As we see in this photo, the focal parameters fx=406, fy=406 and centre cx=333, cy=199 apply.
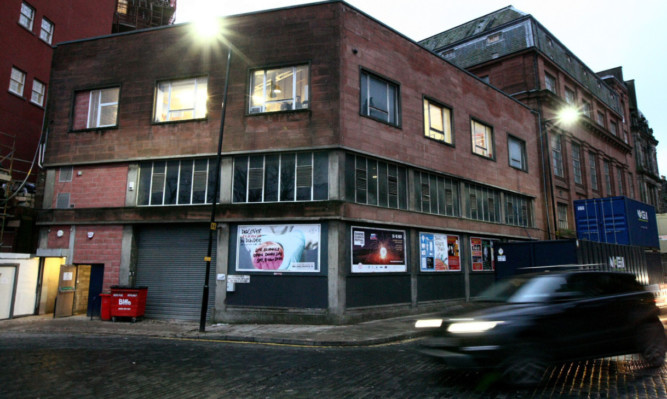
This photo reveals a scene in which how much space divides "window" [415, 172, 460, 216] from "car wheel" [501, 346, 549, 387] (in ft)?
40.0

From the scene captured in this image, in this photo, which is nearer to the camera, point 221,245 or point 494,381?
point 494,381

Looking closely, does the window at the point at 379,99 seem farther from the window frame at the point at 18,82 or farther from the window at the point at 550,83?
the window frame at the point at 18,82

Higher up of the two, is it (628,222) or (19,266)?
(628,222)

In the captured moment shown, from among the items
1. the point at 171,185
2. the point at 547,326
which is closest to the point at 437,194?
the point at 171,185

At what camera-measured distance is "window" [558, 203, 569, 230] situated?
1109 inches

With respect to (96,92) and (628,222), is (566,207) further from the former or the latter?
(96,92)

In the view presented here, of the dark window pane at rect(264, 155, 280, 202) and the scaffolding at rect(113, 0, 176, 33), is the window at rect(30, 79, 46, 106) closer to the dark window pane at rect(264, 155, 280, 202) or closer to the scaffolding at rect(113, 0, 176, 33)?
the scaffolding at rect(113, 0, 176, 33)

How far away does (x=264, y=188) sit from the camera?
15.2 metres

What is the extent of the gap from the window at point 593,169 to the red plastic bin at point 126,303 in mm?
34410

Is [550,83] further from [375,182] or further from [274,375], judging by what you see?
[274,375]

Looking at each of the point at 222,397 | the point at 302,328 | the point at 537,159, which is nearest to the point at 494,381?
the point at 222,397

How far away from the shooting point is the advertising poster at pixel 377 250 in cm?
1467

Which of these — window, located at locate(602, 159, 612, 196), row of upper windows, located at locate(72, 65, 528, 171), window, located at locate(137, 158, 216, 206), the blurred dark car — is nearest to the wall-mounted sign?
window, located at locate(137, 158, 216, 206)

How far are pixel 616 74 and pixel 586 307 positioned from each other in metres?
53.9
